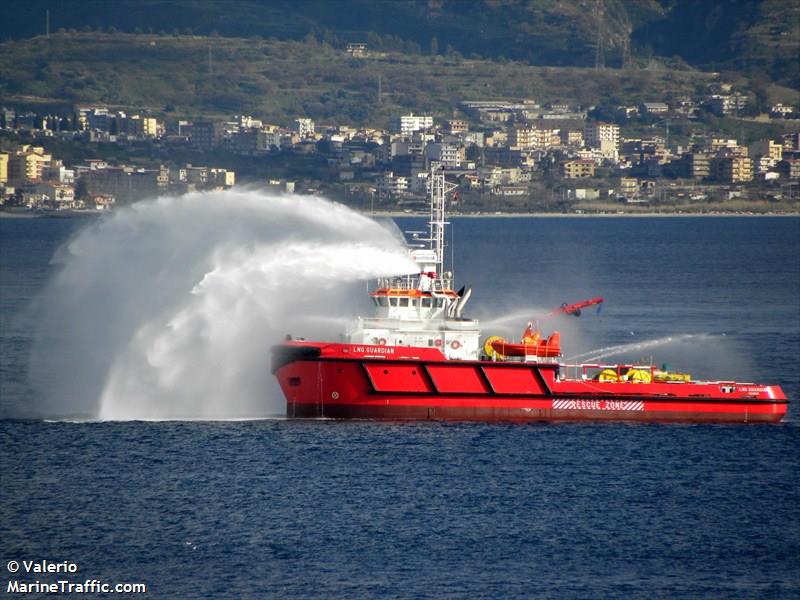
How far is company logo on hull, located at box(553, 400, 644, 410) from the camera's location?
5394 cm

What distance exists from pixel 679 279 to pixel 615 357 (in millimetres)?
55883

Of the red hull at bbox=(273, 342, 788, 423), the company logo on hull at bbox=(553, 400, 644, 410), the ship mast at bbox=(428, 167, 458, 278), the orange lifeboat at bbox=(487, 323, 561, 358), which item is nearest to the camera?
the red hull at bbox=(273, 342, 788, 423)

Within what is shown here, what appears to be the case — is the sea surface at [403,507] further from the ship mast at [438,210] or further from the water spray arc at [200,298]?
the ship mast at [438,210]

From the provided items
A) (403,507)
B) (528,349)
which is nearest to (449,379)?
(528,349)

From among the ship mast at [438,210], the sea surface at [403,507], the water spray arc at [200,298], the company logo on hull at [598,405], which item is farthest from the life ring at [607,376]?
the water spray arc at [200,298]

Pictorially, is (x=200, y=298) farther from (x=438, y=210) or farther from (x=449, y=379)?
(x=449, y=379)

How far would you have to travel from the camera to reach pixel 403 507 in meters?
43.4

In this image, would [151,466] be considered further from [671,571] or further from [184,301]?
[671,571]

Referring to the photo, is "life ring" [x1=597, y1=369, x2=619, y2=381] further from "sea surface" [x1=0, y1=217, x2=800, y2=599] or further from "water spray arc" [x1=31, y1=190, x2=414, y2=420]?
"water spray arc" [x1=31, y1=190, x2=414, y2=420]

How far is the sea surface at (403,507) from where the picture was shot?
37.5 m

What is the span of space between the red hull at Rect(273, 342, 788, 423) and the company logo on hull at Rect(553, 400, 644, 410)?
3cm

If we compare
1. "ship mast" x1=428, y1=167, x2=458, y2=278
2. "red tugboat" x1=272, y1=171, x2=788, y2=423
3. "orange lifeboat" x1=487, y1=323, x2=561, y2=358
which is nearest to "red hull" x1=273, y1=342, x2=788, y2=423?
"red tugboat" x1=272, y1=171, x2=788, y2=423

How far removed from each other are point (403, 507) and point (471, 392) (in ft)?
33.6

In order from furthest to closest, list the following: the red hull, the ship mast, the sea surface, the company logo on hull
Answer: the ship mast → the company logo on hull → the red hull → the sea surface
